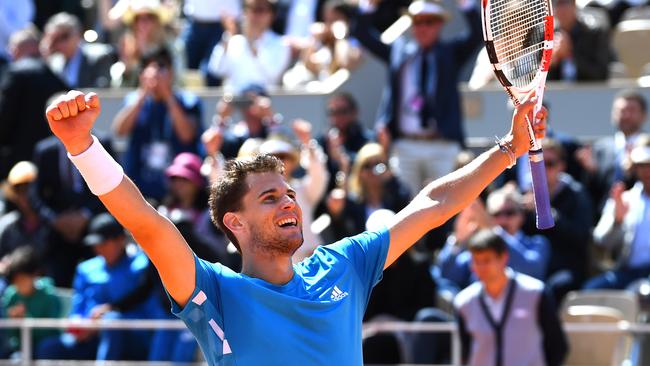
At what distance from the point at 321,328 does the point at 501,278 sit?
3.96 metres

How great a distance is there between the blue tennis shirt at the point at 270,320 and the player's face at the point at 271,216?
13cm

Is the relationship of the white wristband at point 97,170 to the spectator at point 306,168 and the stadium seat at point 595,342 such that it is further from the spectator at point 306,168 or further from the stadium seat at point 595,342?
the stadium seat at point 595,342

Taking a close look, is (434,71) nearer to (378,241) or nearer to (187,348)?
(187,348)

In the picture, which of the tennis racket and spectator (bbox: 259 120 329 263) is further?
spectator (bbox: 259 120 329 263)

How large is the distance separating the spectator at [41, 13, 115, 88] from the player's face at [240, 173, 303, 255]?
8.47 meters

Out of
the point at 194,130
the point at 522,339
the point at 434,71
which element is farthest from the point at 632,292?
the point at 194,130

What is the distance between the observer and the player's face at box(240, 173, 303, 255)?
15.5ft

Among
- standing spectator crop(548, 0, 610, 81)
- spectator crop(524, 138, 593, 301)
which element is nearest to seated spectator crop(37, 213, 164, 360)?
spectator crop(524, 138, 593, 301)

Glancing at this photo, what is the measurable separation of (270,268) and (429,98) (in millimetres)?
6460

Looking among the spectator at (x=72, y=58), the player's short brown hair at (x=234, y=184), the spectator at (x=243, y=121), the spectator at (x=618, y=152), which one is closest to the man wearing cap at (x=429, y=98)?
the spectator at (x=243, y=121)

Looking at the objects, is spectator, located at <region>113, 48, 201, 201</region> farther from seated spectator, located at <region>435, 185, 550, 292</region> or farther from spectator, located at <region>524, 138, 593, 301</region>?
spectator, located at <region>524, 138, 593, 301</region>

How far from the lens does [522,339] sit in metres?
8.45

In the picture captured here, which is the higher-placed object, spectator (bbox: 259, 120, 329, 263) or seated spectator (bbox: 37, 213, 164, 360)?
spectator (bbox: 259, 120, 329, 263)

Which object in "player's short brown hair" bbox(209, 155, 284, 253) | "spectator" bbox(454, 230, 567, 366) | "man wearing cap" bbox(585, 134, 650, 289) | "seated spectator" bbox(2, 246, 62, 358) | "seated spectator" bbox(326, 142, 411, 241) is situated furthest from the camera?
"seated spectator" bbox(2, 246, 62, 358)
